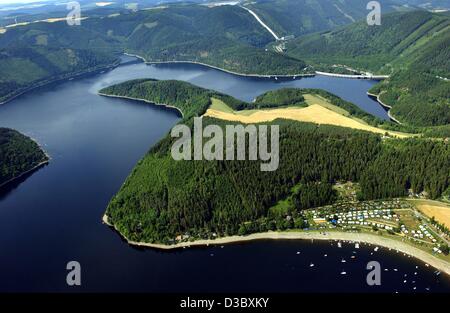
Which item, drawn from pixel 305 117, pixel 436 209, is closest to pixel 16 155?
pixel 305 117

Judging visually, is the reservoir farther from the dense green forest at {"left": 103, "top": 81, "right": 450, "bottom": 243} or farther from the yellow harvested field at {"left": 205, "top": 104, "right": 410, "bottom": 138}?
the yellow harvested field at {"left": 205, "top": 104, "right": 410, "bottom": 138}

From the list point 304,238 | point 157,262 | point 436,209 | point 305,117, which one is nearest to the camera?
point 157,262

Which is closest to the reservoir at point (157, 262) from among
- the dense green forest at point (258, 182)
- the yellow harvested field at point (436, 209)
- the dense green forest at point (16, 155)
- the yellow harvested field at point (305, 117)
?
the dense green forest at point (258, 182)

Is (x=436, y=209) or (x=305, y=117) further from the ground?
(x=305, y=117)

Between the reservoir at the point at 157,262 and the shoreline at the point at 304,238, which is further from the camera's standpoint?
the shoreline at the point at 304,238

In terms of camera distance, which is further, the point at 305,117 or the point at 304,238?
the point at 305,117

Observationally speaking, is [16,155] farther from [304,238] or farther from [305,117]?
[304,238]

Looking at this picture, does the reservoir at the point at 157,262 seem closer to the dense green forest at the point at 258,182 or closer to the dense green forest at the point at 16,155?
the dense green forest at the point at 258,182

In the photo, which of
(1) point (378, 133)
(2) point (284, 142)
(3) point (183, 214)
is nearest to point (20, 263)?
(3) point (183, 214)
